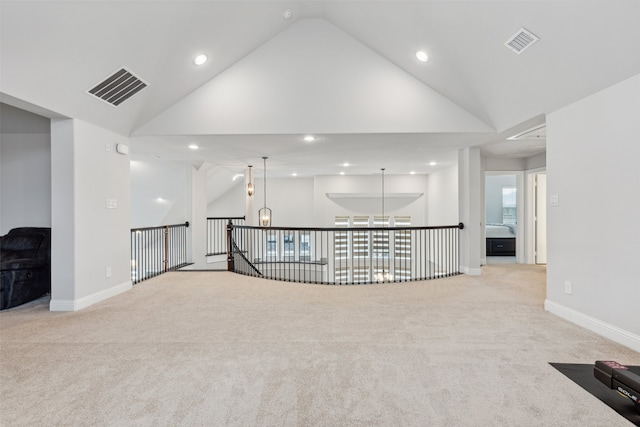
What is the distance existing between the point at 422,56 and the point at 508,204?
35.4 ft

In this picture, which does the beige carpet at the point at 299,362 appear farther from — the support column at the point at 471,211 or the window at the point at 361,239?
the window at the point at 361,239

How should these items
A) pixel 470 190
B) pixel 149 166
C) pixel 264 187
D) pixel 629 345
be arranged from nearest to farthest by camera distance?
pixel 629 345, pixel 470 190, pixel 149 166, pixel 264 187

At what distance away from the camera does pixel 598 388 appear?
7.02 ft

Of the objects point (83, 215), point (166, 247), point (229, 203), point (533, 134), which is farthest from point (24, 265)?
point (533, 134)

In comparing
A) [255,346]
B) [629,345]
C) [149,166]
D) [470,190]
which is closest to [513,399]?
[629,345]

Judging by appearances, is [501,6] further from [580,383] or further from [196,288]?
[196,288]

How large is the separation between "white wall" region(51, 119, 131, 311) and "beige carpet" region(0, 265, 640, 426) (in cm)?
34

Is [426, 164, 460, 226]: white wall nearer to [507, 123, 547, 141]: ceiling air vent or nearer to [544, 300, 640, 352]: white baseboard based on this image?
[507, 123, 547, 141]: ceiling air vent

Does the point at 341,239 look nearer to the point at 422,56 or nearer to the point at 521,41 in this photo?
the point at 422,56

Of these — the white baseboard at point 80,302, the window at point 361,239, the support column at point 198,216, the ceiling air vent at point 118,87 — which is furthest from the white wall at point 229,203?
the ceiling air vent at point 118,87

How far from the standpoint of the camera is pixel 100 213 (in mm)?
4277

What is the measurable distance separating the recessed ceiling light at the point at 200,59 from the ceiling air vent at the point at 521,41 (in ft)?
12.1

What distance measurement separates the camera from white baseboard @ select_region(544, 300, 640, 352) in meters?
2.77

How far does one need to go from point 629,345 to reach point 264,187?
31.8ft
